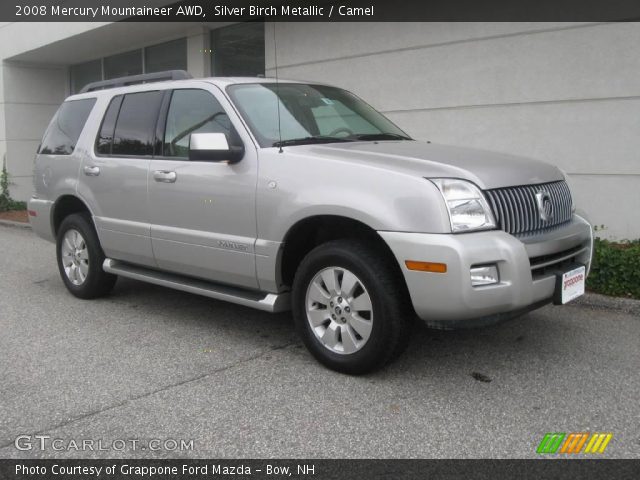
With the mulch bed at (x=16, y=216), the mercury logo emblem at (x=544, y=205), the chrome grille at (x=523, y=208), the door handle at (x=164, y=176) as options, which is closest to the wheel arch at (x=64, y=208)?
the door handle at (x=164, y=176)

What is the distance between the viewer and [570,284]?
12.9ft

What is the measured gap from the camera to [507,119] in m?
7.68

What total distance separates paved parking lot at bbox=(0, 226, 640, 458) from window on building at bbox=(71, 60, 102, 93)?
11.0m

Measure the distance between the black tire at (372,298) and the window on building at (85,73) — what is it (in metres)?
12.9

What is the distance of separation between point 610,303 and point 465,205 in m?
2.68

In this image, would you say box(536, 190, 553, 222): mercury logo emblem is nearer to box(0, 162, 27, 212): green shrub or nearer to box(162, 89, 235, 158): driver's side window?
box(162, 89, 235, 158): driver's side window

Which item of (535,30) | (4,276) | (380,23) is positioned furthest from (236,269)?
(380,23)

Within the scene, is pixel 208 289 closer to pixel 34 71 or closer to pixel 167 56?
pixel 167 56

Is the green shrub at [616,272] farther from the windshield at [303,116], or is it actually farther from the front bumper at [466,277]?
the front bumper at [466,277]

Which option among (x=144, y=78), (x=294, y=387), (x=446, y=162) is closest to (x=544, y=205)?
(x=446, y=162)

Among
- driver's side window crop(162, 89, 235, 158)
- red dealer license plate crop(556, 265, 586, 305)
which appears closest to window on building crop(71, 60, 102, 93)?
driver's side window crop(162, 89, 235, 158)

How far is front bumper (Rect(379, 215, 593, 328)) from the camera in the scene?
3438 millimetres

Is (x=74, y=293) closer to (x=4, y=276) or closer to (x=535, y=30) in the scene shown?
(x=4, y=276)

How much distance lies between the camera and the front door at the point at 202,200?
14.4ft
